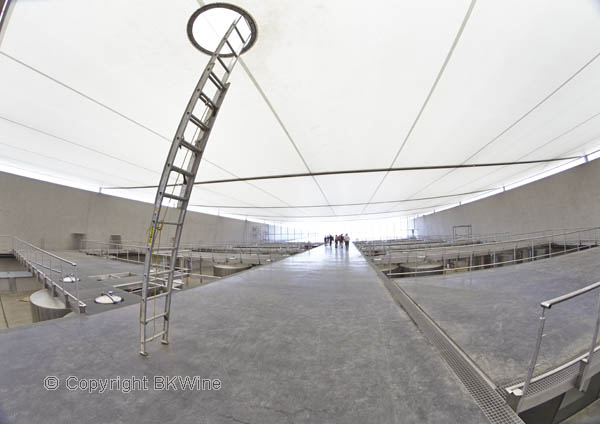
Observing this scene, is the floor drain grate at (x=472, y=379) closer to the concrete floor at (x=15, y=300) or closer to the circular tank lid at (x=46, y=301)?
the circular tank lid at (x=46, y=301)

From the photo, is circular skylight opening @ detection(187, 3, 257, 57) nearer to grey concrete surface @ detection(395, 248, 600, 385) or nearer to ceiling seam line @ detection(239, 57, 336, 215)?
ceiling seam line @ detection(239, 57, 336, 215)

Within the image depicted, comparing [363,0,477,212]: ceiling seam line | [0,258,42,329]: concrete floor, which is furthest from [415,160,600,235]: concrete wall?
[0,258,42,329]: concrete floor

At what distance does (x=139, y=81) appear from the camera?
10.8 feet

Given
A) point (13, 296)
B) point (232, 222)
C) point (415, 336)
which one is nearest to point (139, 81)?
point (415, 336)

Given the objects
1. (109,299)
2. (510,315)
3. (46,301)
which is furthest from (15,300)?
(510,315)

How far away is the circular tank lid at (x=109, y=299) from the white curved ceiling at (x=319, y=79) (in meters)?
3.33

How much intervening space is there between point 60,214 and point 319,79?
15.9 m

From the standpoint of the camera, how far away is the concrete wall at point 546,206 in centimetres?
934

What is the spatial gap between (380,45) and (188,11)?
91.7 inches

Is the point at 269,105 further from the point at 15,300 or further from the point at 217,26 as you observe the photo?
the point at 15,300

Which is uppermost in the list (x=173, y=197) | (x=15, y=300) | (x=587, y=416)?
(x=173, y=197)

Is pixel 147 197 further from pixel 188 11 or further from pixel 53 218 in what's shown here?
pixel 188 11

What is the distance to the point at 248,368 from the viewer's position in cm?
172
